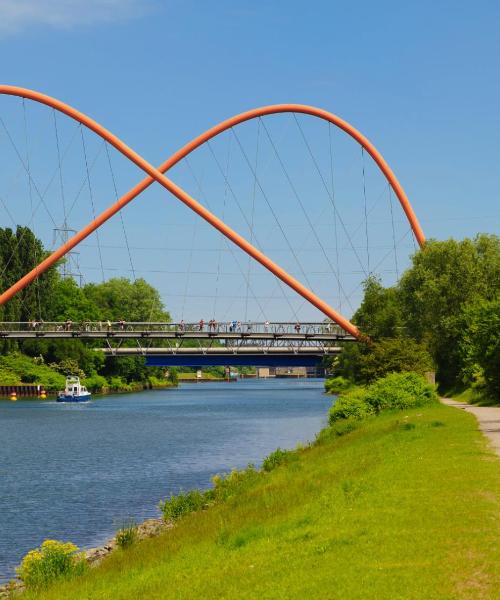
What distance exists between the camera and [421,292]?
71.1 m

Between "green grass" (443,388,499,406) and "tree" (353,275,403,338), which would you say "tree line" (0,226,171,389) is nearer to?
"tree" (353,275,403,338)

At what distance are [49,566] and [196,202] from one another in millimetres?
77697

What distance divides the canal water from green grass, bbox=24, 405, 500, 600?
5764mm

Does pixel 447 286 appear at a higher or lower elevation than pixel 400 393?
higher

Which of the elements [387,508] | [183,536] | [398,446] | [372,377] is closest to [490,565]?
[387,508]

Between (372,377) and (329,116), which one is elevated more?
(329,116)

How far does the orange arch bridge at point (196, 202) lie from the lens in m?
89.4

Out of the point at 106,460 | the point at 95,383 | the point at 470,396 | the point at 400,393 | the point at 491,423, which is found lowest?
the point at 106,460

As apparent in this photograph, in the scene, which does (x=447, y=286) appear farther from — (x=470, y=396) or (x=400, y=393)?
(x=400, y=393)

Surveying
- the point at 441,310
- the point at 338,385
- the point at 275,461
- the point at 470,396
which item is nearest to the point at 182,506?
the point at 275,461

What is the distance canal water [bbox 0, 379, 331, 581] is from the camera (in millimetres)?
28312

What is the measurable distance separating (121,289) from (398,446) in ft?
494

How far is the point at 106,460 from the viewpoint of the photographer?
4681 cm

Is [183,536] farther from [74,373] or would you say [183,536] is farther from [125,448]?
[74,373]
